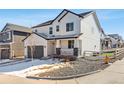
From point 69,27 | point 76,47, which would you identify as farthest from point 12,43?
point 76,47

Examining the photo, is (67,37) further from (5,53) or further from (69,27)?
(5,53)

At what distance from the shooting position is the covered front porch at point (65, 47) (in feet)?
71.2

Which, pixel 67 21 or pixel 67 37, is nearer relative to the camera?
pixel 67 37

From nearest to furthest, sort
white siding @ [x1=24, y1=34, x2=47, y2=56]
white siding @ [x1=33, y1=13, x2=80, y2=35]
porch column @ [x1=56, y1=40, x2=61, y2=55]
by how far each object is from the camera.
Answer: white siding @ [x1=33, y1=13, x2=80, y2=35] → porch column @ [x1=56, y1=40, x2=61, y2=55] → white siding @ [x1=24, y1=34, x2=47, y2=56]

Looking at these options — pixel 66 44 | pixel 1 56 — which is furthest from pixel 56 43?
pixel 1 56

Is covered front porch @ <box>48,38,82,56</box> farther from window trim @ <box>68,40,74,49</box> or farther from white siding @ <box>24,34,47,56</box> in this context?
white siding @ <box>24,34,47,56</box>

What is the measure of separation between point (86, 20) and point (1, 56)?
673 inches

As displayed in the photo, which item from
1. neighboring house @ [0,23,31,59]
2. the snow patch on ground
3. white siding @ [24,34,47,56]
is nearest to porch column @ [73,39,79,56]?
white siding @ [24,34,47,56]

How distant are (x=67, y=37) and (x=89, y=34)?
4316 mm

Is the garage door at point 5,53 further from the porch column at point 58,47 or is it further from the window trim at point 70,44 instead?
the window trim at point 70,44

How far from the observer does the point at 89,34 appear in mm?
24703

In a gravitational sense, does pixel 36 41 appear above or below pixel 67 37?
below

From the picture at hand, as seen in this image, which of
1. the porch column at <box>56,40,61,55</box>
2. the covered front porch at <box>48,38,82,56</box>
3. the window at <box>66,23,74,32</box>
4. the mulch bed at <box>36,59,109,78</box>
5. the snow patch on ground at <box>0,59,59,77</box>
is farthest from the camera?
the porch column at <box>56,40,61,55</box>

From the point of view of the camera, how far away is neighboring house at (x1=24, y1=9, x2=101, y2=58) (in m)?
22.4
